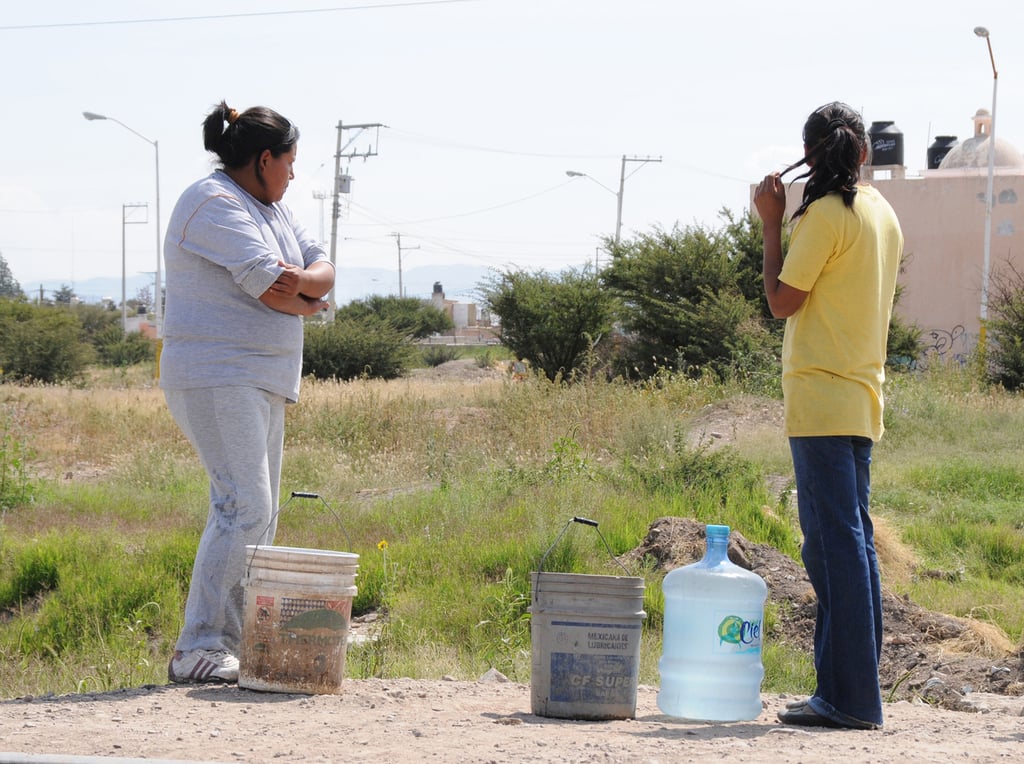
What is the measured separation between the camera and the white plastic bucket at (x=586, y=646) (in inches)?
167

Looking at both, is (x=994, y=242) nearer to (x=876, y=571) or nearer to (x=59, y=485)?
(x=59, y=485)

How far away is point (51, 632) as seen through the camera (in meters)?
7.67

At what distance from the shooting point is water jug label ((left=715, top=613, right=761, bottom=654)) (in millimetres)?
4270

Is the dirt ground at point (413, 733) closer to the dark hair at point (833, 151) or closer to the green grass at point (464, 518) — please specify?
the green grass at point (464, 518)

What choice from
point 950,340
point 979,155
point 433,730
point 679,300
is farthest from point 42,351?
point 433,730

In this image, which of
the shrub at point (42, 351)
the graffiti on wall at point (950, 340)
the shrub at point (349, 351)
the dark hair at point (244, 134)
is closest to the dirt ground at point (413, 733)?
the dark hair at point (244, 134)

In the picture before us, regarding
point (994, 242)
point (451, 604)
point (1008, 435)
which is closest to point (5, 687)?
point (451, 604)

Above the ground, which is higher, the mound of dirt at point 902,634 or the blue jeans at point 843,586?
the blue jeans at point 843,586

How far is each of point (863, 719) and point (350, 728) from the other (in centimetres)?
171

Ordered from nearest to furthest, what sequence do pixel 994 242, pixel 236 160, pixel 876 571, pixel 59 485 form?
1. pixel 876 571
2. pixel 236 160
3. pixel 59 485
4. pixel 994 242

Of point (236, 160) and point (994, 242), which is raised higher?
point (994, 242)

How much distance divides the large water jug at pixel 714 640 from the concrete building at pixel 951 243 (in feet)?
108

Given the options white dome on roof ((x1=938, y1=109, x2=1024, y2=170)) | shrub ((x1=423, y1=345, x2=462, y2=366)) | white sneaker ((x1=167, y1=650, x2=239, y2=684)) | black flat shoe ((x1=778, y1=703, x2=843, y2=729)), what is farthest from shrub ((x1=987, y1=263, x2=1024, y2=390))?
shrub ((x1=423, y1=345, x2=462, y2=366))

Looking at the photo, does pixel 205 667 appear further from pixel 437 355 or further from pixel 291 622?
pixel 437 355
